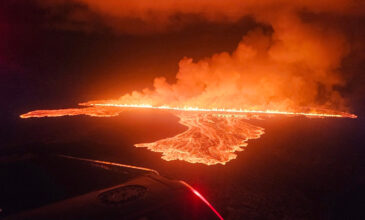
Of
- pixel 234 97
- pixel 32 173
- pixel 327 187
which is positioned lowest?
pixel 327 187

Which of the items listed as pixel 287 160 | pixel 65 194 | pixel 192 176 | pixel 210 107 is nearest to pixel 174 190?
pixel 65 194

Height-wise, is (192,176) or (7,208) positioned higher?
(7,208)

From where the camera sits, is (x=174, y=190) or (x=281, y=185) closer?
(x=174, y=190)

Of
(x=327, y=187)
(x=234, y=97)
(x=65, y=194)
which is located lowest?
(x=327, y=187)

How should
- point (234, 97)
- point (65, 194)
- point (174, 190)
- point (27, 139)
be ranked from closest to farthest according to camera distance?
point (174, 190)
point (65, 194)
point (27, 139)
point (234, 97)

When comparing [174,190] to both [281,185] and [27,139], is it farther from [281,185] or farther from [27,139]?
[27,139]

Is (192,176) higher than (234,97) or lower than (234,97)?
lower

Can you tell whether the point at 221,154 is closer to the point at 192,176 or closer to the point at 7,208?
the point at 192,176

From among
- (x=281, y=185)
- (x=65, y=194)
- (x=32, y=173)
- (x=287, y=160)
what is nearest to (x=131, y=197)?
Result: (x=65, y=194)

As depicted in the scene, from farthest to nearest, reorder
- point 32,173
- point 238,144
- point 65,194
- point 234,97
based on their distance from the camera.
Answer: point 234,97
point 238,144
point 32,173
point 65,194

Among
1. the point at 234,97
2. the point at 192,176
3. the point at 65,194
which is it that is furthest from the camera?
the point at 234,97
